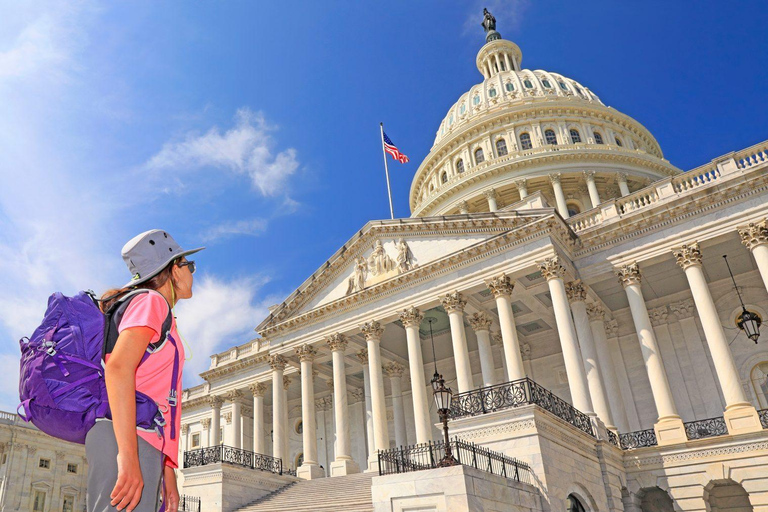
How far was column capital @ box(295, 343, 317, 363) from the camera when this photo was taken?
3431cm

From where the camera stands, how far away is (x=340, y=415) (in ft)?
103

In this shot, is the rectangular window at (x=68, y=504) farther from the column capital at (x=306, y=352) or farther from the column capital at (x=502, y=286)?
→ the column capital at (x=502, y=286)

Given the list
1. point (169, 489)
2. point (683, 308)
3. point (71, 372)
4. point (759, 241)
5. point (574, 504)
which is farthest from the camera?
point (683, 308)

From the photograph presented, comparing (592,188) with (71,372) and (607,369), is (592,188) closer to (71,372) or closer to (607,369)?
(607,369)

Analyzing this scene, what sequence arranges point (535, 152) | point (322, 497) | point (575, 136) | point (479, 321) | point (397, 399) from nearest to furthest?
point (322, 497), point (479, 321), point (397, 399), point (535, 152), point (575, 136)

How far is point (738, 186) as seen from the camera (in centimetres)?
2611

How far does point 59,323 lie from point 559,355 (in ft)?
116

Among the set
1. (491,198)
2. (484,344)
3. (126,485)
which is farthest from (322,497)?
(491,198)

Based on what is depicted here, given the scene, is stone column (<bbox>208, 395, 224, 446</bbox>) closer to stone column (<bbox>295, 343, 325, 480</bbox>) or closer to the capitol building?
the capitol building

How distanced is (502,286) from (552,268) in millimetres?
2488

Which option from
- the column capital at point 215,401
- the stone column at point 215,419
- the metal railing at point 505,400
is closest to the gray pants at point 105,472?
the metal railing at point 505,400

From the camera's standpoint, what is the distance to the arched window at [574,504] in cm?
1949

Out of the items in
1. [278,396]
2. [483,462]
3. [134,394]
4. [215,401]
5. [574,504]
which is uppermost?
[215,401]

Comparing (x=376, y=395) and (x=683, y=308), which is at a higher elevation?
(x=683, y=308)
